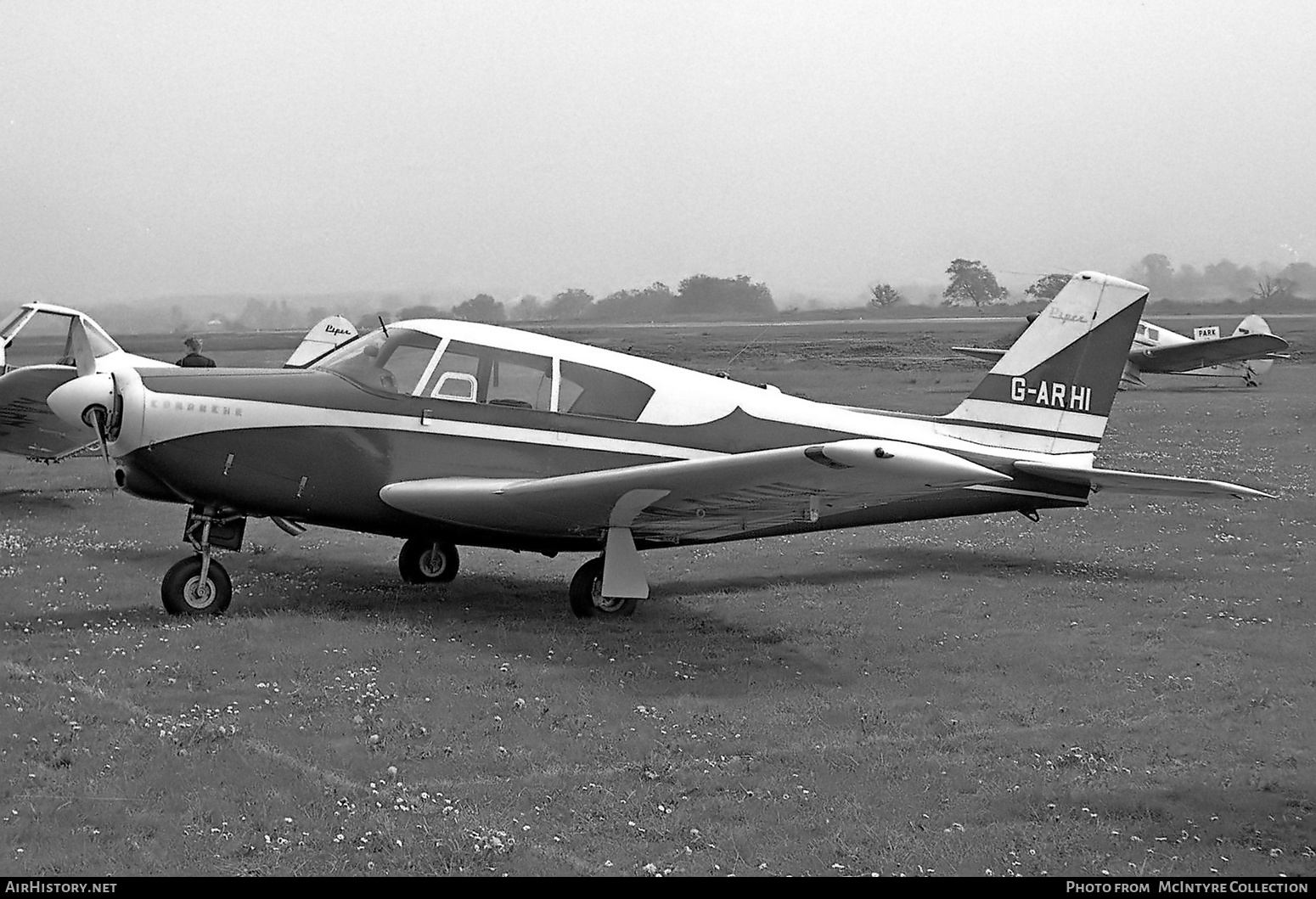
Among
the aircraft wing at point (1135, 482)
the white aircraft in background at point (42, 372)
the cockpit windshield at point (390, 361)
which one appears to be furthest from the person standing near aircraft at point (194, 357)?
the aircraft wing at point (1135, 482)

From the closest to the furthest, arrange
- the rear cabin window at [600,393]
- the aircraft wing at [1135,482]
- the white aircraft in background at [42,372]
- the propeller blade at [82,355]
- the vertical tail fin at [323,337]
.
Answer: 1. the propeller blade at [82,355]
2. the aircraft wing at [1135,482]
3. the rear cabin window at [600,393]
4. the white aircraft in background at [42,372]
5. the vertical tail fin at [323,337]

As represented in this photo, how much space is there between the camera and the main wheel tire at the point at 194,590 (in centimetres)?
776

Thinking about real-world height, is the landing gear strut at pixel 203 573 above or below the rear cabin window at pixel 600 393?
below

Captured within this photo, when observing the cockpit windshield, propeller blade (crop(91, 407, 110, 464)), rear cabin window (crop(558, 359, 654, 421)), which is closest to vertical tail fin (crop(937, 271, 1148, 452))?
rear cabin window (crop(558, 359, 654, 421))

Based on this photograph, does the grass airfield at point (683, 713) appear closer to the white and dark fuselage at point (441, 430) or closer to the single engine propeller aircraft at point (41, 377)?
the white and dark fuselage at point (441, 430)

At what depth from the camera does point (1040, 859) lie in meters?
4.22

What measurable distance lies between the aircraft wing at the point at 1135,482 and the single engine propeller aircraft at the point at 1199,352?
22.5 metres

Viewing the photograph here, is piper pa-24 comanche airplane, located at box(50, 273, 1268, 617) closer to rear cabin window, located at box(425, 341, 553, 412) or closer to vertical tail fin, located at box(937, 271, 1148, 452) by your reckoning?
rear cabin window, located at box(425, 341, 553, 412)

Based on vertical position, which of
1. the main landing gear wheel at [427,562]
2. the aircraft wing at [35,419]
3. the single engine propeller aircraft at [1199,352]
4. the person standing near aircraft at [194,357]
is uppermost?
the single engine propeller aircraft at [1199,352]

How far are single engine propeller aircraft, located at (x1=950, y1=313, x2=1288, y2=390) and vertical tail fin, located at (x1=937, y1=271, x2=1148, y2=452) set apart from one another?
71.7 ft

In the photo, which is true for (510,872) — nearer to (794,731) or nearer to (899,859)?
(899,859)

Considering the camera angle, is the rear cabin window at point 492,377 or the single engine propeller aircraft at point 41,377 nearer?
the rear cabin window at point 492,377

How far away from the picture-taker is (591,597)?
823 cm

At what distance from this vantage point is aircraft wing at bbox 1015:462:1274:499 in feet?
27.1
